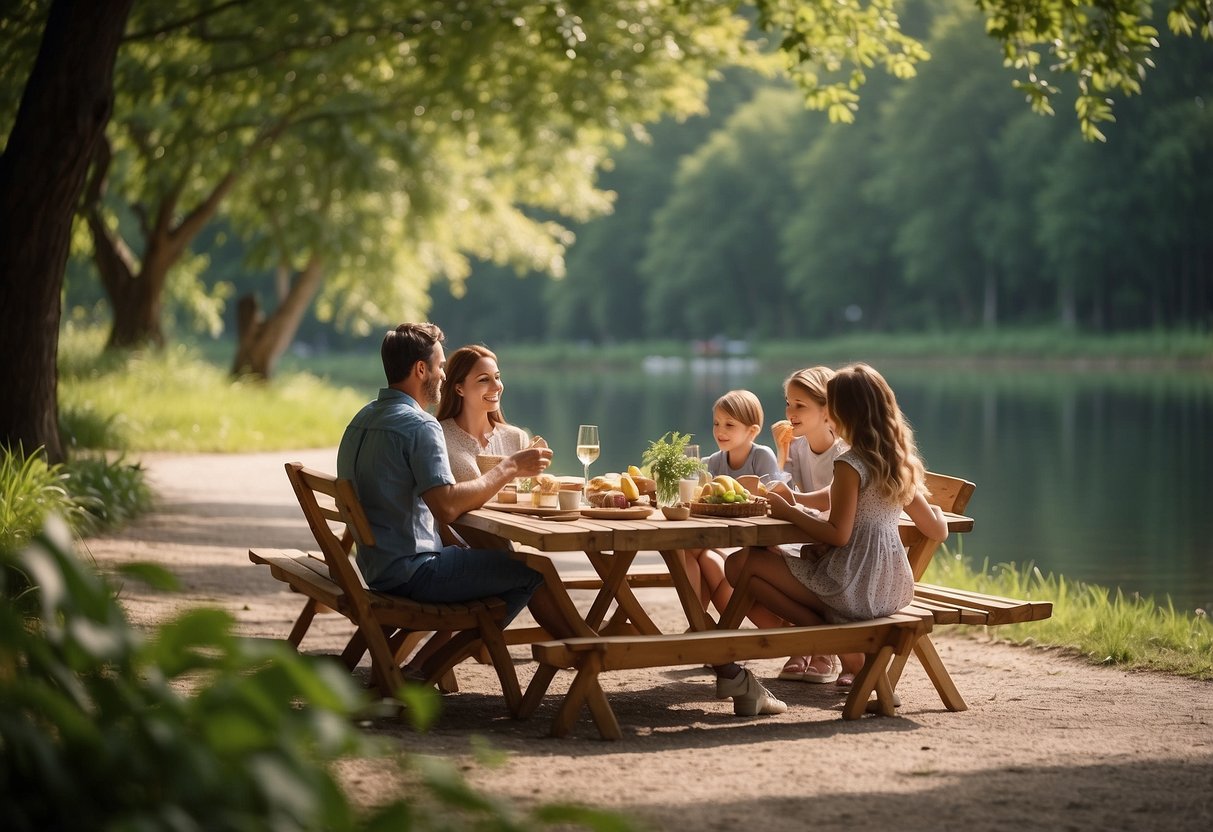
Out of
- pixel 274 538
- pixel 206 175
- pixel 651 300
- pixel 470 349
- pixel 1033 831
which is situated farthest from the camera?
pixel 651 300

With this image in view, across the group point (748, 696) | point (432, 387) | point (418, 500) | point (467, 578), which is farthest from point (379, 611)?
point (748, 696)

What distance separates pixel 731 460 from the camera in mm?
7250

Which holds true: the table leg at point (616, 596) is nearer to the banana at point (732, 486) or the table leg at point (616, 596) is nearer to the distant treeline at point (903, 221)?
the banana at point (732, 486)

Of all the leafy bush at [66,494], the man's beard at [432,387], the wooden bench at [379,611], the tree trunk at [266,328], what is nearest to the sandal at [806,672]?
the wooden bench at [379,611]

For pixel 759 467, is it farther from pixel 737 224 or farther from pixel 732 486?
pixel 737 224

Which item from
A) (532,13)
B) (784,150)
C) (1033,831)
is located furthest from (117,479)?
(784,150)

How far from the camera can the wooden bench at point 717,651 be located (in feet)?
18.0

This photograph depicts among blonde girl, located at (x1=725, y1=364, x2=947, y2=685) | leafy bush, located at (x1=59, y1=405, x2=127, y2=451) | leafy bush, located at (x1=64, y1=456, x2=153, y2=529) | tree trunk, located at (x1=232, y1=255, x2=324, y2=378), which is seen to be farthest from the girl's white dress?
tree trunk, located at (x1=232, y1=255, x2=324, y2=378)

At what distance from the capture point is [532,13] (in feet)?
56.5

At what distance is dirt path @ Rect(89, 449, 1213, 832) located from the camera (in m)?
4.50

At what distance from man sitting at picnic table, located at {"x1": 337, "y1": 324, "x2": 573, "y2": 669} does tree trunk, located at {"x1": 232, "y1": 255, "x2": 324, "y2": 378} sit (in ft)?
63.0

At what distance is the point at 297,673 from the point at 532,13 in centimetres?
1551

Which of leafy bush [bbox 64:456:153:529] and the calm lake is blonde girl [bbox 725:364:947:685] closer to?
the calm lake

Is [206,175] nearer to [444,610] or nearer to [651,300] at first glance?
[444,610]
